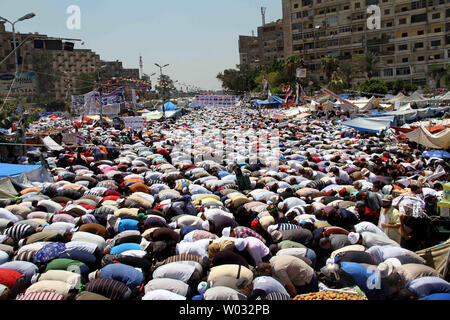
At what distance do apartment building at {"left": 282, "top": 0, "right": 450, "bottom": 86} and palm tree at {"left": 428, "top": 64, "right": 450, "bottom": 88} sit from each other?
3.65 meters

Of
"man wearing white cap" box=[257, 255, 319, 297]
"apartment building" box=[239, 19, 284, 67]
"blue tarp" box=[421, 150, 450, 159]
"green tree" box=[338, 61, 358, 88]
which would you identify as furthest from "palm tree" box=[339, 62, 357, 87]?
"man wearing white cap" box=[257, 255, 319, 297]

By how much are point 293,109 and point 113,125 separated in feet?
47.3

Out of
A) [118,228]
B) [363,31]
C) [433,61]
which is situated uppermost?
[363,31]

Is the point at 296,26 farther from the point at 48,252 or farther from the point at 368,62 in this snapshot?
the point at 48,252

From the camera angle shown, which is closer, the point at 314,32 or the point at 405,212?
the point at 405,212

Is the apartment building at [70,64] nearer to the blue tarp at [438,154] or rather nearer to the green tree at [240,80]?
the green tree at [240,80]

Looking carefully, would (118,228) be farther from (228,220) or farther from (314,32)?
(314,32)

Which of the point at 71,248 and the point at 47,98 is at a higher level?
the point at 47,98

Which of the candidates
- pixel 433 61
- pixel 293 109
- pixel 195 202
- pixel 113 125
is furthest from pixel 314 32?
pixel 195 202

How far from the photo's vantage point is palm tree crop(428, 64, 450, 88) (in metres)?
41.6

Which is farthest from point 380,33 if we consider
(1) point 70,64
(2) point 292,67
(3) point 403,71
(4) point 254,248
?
(1) point 70,64

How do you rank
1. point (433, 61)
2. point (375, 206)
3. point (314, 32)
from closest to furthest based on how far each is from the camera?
point (375, 206) < point (433, 61) < point (314, 32)

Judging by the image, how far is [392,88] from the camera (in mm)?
43688

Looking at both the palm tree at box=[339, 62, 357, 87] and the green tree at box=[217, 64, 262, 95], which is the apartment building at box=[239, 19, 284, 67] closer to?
the green tree at box=[217, 64, 262, 95]
